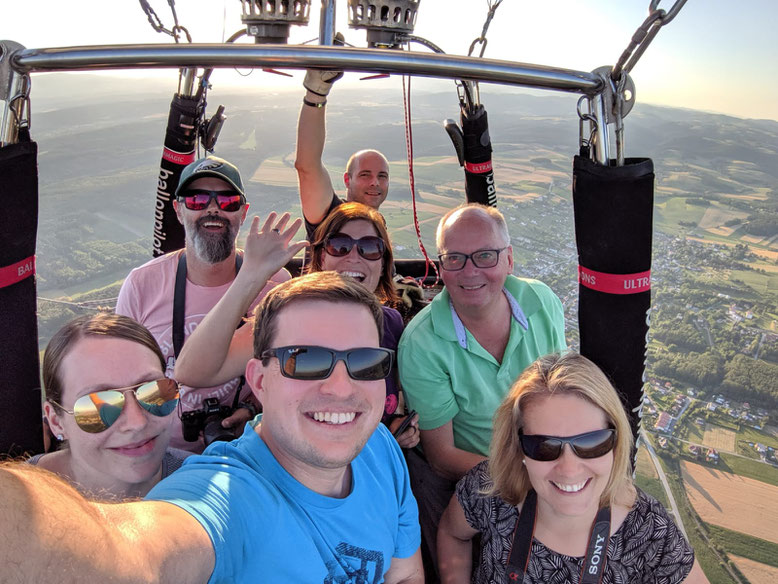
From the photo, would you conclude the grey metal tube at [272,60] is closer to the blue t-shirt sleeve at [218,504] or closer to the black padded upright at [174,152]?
the blue t-shirt sleeve at [218,504]

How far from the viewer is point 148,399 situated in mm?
1395

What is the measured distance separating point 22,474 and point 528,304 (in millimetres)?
1867

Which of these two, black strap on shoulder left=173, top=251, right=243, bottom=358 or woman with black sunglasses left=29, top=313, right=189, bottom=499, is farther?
black strap on shoulder left=173, top=251, right=243, bottom=358

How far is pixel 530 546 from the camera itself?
61.1 inches

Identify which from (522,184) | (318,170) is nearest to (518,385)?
(318,170)

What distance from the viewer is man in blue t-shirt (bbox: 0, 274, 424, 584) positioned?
93 centimetres

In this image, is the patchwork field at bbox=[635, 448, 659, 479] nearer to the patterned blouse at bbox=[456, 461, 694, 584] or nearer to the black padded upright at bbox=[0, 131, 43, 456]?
the patterned blouse at bbox=[456, 461, 694, 584]

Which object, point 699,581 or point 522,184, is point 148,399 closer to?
point 699,581

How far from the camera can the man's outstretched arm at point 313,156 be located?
243 centimetres

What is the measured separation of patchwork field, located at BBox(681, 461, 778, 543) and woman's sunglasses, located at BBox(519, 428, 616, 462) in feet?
34.9

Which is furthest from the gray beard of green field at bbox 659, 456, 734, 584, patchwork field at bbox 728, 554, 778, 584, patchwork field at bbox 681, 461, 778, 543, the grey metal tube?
patchwork field at bbox 681, 461, 778, 543

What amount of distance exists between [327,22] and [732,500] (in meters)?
12.9

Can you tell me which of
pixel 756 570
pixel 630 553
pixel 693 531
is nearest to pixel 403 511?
pixel 630 553

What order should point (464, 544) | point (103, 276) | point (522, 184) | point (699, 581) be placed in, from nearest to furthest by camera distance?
1. point (699, 581)
2. point (464, 544)
3. point (103, 276)
4. point (522, 184)
